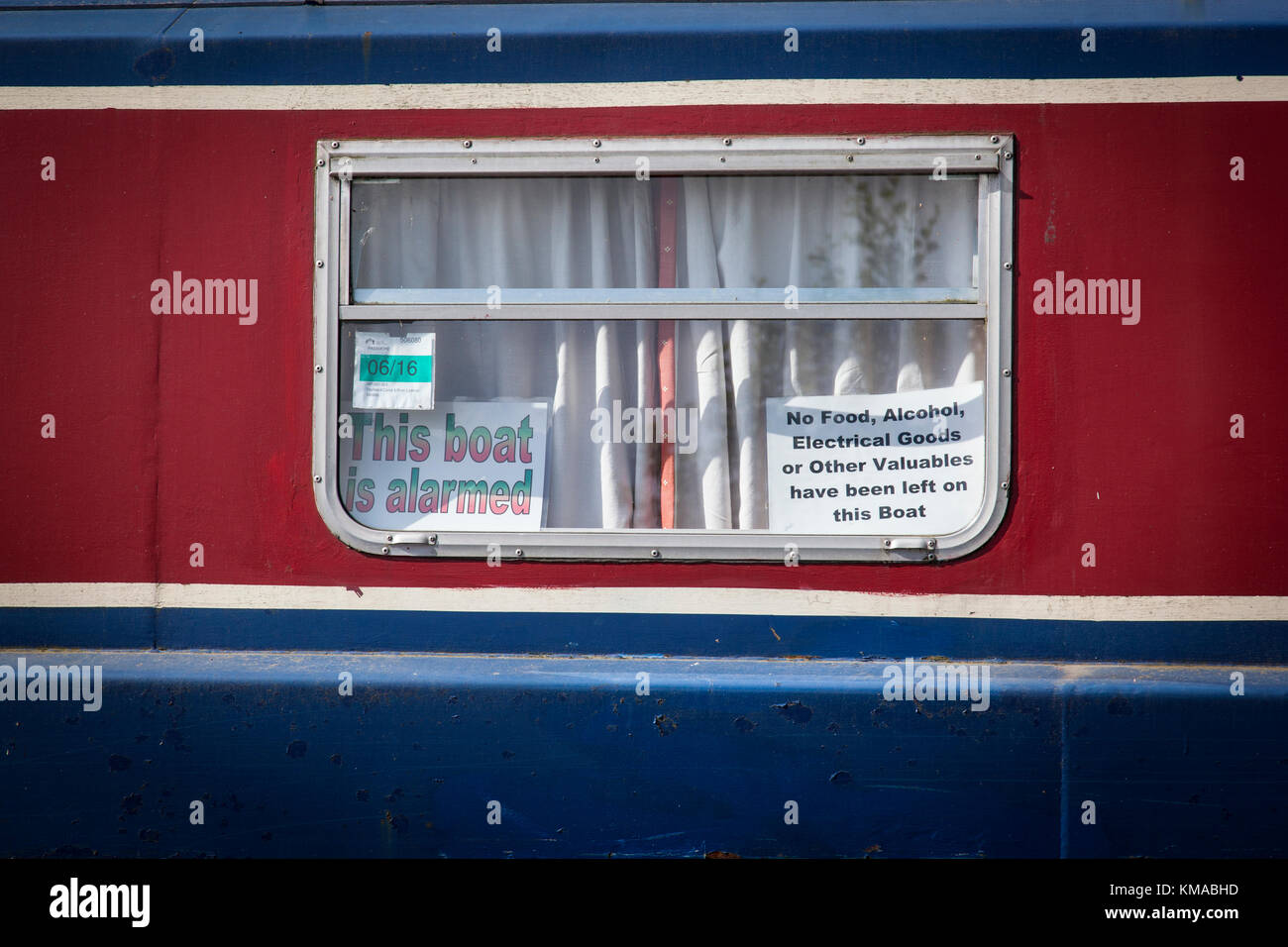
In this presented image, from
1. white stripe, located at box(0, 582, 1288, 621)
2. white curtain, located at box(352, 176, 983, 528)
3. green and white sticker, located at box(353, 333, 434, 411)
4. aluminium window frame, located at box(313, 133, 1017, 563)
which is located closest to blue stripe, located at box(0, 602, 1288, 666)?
white stripe, located at box(0, 582, 1288, 621)

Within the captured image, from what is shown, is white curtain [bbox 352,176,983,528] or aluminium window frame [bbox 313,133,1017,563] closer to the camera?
aluminium window frame [bbox 313,133,1017,563]

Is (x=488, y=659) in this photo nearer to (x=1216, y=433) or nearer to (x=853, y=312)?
(x=853, y=312)

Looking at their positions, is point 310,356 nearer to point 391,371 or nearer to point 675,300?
point 391,371

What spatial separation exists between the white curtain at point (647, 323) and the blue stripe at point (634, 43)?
0.86 ft

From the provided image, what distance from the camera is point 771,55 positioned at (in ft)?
7.00

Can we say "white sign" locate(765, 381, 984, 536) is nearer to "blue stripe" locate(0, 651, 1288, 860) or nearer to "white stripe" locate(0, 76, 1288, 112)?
"blue stripe" locate(0, 651, 1288, 860)

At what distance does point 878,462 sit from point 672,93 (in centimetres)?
100

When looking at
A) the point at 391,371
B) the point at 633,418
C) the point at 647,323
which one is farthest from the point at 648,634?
the point at 391,371

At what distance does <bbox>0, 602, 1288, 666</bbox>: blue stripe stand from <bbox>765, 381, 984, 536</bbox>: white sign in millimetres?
243

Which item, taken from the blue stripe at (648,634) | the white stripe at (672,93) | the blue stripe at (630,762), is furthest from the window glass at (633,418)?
the white stripe at (672,93)

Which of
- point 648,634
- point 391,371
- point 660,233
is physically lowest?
point 648,634

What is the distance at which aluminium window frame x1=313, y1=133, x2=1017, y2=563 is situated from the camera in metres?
2.09

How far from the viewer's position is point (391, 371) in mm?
2205
